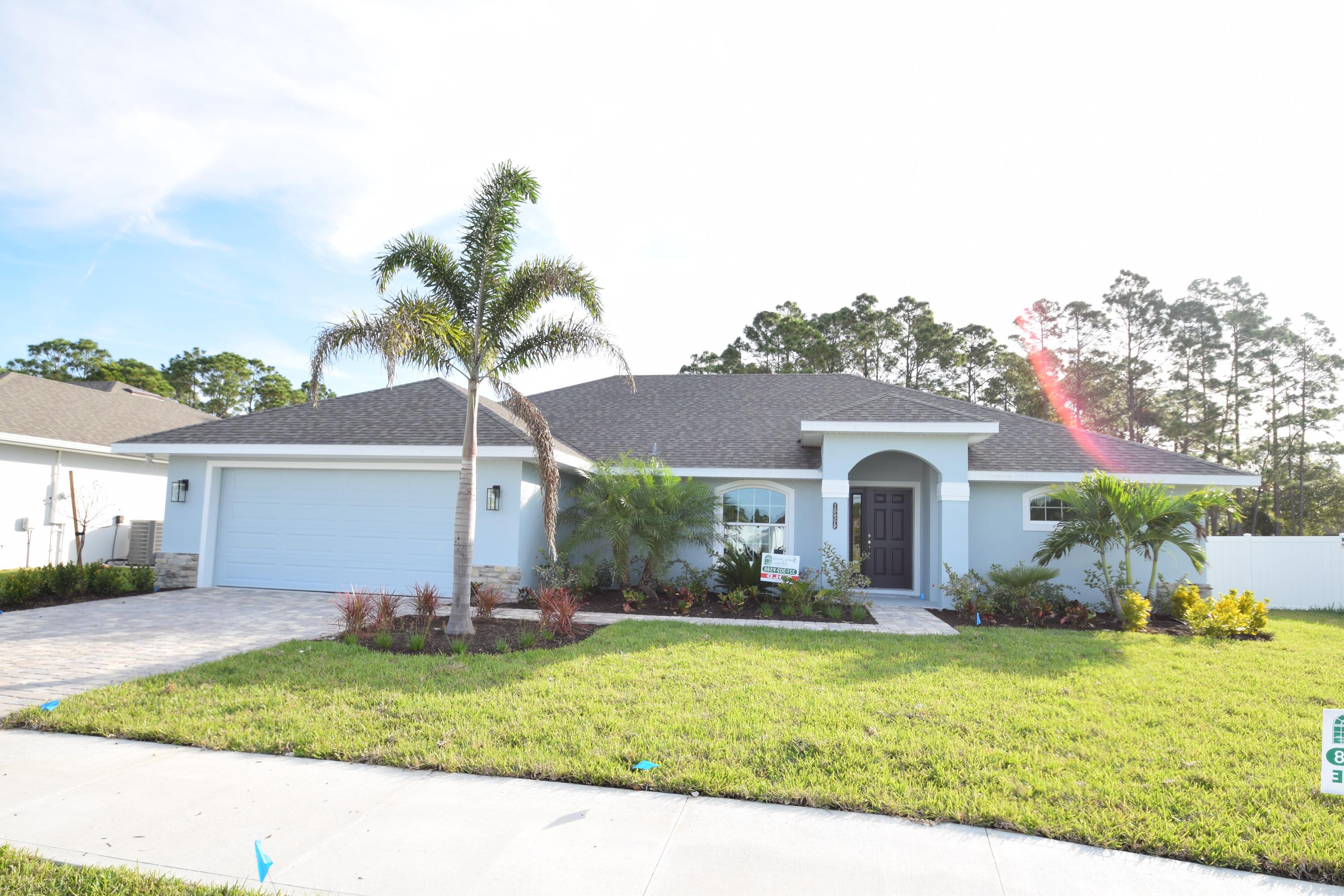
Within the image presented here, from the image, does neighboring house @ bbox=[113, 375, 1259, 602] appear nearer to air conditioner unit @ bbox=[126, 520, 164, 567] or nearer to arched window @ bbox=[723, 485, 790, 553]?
arched window @ bbox=[723, 485, 790, 553]

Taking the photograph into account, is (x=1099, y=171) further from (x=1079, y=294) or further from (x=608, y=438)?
(x=1079, y=294)

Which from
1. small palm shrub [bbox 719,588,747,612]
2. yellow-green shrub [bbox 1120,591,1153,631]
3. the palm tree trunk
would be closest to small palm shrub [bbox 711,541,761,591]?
small palm shrub [bbox 719,588,747,612]

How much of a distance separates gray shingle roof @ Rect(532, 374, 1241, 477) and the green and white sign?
29.9 ft

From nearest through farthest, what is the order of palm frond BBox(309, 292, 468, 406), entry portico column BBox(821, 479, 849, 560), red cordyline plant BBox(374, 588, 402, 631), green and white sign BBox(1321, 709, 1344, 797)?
green and white sign BBox(1321, 709, 1344, 797), palm frond BBox(309, 292, 468, 406), red cordyline plant BBox(374, 588, 402, 631), entry portico column BBox(821, 479, 849, 560)

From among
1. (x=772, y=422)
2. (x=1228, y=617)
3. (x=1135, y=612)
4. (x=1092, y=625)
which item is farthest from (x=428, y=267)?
(x=1228, y=617)

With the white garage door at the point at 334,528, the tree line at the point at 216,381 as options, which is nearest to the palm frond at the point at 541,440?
the white garage door at the point at 334,528

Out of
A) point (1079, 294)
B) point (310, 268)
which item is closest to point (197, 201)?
point (310, 268)

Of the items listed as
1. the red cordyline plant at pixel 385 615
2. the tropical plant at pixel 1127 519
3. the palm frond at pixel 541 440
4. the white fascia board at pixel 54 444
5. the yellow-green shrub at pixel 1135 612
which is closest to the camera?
the red cordyline plant at pixel 385 615

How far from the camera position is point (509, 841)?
3512 millimetres

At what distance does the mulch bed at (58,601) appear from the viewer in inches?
408

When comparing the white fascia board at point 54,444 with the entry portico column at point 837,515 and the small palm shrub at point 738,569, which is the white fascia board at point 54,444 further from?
the entry portico column at point 837,515

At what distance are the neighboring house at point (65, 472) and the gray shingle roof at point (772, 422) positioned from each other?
9.90m

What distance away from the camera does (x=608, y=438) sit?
52.2 feet

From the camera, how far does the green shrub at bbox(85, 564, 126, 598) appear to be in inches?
458
